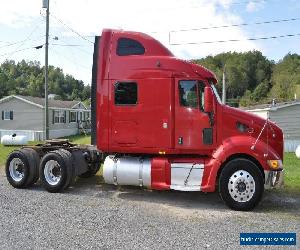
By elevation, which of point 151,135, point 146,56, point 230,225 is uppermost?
point 146,56

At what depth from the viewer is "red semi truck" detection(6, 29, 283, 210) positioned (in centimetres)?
855

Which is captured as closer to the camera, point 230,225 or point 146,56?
point 230,225

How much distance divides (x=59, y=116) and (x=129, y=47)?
1386 inches

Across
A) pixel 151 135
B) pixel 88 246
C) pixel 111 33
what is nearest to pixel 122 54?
pixel 111 33

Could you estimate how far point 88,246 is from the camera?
241 inches

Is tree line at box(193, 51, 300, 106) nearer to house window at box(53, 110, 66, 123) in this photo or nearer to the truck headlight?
house window at box(53, 110, 66, 123)

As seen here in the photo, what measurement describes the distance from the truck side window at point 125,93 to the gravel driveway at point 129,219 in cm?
238

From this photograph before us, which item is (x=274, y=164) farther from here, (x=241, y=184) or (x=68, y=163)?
(x=68, y=163)

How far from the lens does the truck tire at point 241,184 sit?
841cm

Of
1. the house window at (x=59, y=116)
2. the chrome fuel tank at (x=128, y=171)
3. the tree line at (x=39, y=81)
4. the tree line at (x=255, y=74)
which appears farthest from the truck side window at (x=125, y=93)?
the tree line at (x=39, y=81)

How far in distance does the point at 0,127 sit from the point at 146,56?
3430 centimetres

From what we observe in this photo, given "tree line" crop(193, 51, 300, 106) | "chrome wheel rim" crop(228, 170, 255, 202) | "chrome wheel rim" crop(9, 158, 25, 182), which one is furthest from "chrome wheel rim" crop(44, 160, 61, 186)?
"tree line" crop(193, 51, 300, 106)

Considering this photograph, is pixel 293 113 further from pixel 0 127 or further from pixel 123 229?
pixel 0 127

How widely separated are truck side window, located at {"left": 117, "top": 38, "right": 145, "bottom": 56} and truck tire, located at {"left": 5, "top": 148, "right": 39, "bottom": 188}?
3.82 metres
